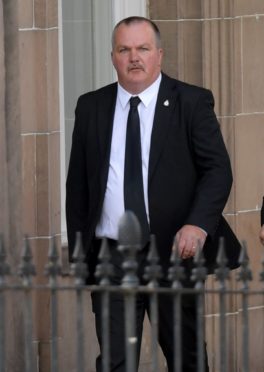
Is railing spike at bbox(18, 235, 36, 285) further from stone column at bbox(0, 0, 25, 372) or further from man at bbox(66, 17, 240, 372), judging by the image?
stone column at bbox(0, 0, 25, 372)

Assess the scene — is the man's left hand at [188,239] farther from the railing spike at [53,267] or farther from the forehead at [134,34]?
the railing spike at [53,267]

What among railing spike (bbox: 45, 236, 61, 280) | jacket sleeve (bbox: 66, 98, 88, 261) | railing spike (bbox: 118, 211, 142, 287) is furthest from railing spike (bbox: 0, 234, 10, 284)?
jacket sleeve (bbox: 66, 98, 88, 261)

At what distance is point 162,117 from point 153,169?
262mm

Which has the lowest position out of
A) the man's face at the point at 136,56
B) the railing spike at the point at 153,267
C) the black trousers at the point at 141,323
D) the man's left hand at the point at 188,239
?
the black trousers at the point at 141,323

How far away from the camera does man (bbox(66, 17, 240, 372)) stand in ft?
24.0

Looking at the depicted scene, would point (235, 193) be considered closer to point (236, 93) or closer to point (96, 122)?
point (236, 93)

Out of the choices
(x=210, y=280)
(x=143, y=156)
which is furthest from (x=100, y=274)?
(x=210, y=280)

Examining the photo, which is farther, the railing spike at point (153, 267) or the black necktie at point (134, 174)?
the black necktie at point (134, 174)

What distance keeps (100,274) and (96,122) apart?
223cm

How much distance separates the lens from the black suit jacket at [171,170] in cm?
733

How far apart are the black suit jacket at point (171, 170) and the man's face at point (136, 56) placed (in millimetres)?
117

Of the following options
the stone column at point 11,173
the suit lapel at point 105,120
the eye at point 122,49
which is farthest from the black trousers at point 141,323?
the stone column at point 11,173

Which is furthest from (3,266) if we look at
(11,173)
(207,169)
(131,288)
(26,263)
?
(11,173)

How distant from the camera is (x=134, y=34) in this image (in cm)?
743
